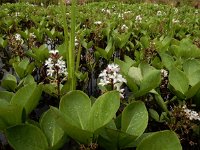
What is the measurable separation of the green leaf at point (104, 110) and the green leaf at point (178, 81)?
21.1 inches

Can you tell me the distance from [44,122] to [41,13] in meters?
5.12

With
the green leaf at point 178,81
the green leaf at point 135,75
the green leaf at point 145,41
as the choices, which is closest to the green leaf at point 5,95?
the green leaf at point 135,75

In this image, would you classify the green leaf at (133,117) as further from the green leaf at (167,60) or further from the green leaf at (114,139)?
the green leaf at (167,60)

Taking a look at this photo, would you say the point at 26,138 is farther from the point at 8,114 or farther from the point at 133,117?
the point at 133,117

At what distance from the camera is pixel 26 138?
1.09 metres

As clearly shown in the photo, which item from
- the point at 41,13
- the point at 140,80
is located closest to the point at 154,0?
the point at 41,13

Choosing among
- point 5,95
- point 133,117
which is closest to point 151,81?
point 133,117

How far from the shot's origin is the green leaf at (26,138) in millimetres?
1066

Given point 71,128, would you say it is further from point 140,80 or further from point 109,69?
point 140,80

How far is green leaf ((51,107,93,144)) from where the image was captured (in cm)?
104

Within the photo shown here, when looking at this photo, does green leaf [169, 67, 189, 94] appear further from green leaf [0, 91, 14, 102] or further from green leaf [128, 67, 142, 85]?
green leaf [0, 91, 14, 102]

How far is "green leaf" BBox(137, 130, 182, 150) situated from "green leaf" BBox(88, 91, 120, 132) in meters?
0.18

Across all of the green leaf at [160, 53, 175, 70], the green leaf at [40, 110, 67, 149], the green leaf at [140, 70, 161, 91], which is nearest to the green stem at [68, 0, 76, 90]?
the green leaf at [40, 110, 67, 149]

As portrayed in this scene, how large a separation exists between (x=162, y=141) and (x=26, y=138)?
0.45 m
